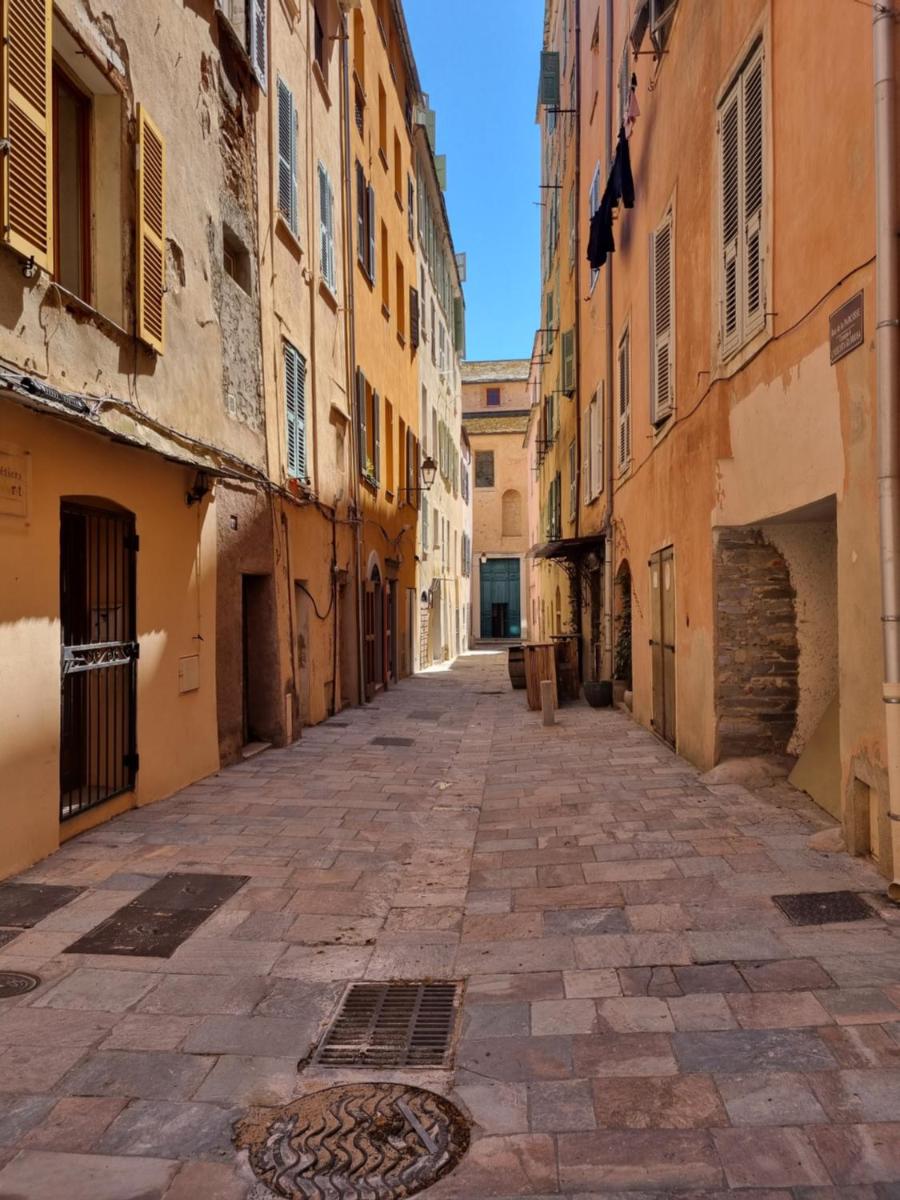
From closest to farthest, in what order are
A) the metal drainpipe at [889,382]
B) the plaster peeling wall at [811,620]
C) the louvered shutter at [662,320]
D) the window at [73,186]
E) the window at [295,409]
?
the metal drainpipe at [889,382]
the window at [73,186]
the plaster peeling wall at [811,620]
the louvered shutter at [662,320]
the window at [295,409]

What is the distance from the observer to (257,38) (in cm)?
1022

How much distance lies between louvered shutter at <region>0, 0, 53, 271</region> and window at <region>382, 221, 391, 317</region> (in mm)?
12619

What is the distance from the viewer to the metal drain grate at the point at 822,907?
4430 mm

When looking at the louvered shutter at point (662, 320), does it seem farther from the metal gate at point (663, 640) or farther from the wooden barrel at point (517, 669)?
the wooden barrel at point (517, 669)

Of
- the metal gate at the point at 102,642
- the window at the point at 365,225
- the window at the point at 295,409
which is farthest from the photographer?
the window at the point at 365,225

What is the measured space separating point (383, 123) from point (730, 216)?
43.9 ft

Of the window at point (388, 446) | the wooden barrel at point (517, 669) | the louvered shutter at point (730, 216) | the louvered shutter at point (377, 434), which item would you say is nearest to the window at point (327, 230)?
the louvered shutter at point (377, 434)

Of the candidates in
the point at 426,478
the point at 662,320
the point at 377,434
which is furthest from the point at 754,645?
the point at 426,478

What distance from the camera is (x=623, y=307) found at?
13.0 m

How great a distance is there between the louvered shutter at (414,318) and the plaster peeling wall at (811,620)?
50.8 feet

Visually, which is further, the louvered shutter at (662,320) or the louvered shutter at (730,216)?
the louvered shutter at (662,320)

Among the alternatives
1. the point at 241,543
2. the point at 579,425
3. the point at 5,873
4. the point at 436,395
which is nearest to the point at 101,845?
the point at 5,873

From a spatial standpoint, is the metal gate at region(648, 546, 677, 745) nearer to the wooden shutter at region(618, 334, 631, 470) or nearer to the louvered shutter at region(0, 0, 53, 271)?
the wooden shutter at region(618, 334, 631, 470)

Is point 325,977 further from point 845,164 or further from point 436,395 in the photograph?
point 436,395
